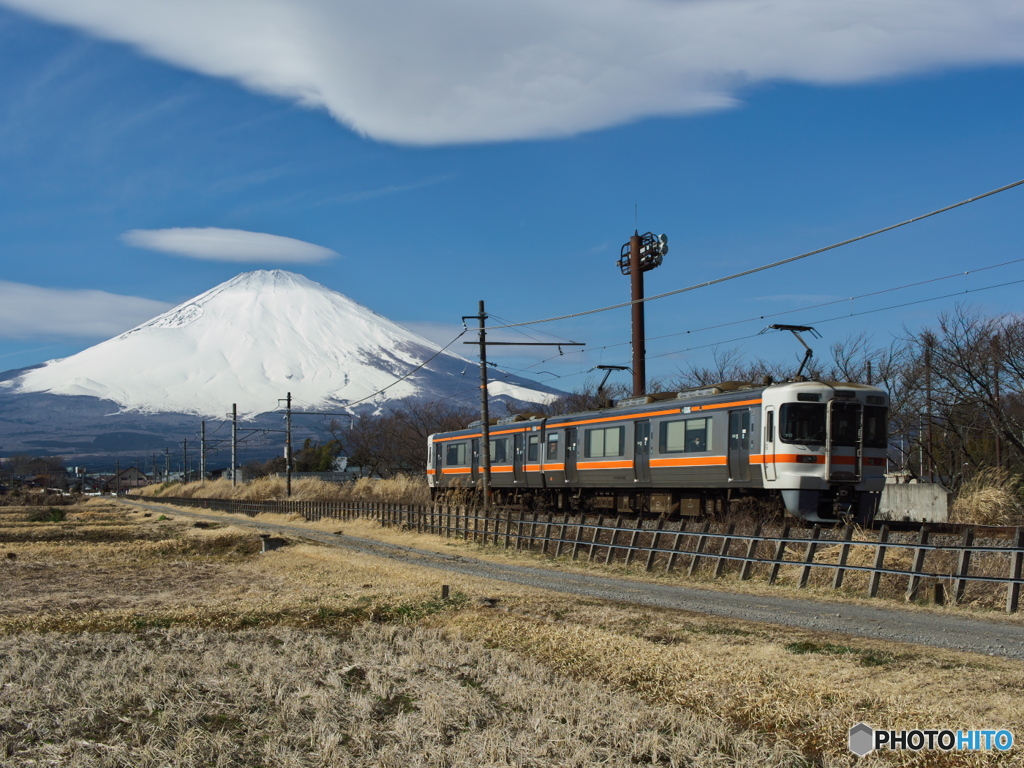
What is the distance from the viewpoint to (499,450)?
32969mm

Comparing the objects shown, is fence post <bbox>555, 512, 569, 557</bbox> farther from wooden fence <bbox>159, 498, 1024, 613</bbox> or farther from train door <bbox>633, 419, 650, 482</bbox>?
train door <bbox>633, 419, 650, 482</bbox>

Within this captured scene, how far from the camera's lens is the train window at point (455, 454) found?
118ft

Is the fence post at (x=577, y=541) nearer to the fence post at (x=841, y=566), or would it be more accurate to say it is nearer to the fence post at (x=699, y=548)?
the fence post at (x=699, y=548)

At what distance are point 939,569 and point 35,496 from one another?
8296 centimetres

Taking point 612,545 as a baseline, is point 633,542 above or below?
above

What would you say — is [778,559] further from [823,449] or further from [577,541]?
[577,541]

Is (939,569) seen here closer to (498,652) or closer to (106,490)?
(498,652)

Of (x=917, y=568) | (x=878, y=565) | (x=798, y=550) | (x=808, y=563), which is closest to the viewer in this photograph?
(x=917, y=568)

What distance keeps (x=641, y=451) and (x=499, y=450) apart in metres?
9.07

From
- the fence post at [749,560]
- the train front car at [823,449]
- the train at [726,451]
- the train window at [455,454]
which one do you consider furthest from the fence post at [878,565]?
the train window at [455,454]

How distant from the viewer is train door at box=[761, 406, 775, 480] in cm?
2056

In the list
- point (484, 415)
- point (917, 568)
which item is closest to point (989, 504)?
point (917, 568)

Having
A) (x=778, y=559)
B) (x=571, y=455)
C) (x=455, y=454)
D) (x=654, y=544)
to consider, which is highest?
(x=571, y=455)

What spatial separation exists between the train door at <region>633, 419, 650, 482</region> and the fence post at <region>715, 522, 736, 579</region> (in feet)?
22.4
